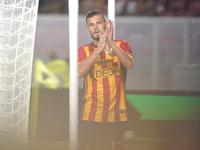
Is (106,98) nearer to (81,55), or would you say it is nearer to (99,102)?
(99,102)

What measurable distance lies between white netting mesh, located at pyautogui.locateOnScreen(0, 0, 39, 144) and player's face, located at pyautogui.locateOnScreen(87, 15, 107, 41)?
36cm

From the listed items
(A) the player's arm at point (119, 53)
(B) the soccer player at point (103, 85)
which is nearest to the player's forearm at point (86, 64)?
(B) the soccer player at point (103, 85)

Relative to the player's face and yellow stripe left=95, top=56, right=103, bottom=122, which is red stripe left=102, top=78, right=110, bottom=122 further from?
the player's face

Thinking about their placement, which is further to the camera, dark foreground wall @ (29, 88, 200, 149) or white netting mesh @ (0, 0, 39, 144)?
dark foreground wall @ (29, 88, 200, 149)

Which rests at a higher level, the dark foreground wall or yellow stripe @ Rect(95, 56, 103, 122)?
yellow stripe @ Rect(95, 56, 103, 122)

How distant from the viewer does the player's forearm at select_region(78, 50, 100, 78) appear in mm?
1512

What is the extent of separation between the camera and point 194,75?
1996mm

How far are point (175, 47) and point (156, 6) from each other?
14.5 inches

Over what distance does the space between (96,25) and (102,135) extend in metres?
0.72

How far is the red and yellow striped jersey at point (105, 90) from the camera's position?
1579 mm

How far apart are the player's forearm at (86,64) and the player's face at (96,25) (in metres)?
0.16

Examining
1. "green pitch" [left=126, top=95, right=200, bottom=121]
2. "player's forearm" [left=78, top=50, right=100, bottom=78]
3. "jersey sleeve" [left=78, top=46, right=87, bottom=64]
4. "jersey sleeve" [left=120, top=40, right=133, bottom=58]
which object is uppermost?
"jersey sleeve" [left=120, top=40, right=133, bottom=58]

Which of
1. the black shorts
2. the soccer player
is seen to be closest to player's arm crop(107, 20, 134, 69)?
the soccer player

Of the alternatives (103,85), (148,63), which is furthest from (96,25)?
(148,63)
